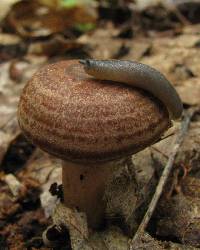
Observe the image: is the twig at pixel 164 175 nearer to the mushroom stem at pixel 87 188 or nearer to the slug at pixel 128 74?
the mushroom stem at pixel 87 188

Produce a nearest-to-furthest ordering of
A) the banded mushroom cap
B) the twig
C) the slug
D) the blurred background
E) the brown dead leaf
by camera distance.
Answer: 1. the banded mushroom cap
2. the slug
3. the twig
4. the blurred background
5. the brown dead leaf

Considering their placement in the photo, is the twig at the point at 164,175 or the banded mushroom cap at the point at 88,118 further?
the twig at the point at 164,175

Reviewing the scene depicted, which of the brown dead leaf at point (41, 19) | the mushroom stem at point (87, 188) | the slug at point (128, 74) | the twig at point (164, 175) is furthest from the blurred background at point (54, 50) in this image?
the slug at point (128, 74)

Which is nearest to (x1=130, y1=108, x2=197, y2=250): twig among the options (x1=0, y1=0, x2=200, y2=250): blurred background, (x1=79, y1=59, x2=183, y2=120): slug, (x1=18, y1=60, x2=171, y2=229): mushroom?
(x1=0, y1=0, x2=200, y2=250): blurred background

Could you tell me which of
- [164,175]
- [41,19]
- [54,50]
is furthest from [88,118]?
[41,19]

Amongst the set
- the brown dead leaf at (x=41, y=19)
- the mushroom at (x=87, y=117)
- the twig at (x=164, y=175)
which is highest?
the mushroom at (x=87, y=117)

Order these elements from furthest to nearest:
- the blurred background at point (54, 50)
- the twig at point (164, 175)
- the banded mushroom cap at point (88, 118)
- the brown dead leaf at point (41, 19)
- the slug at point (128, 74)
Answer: the brown dead leaf at point (41, 19), the blurred background at point (54, 50), the twig at point (164, 175), the slug at point (128, 74), the banded mushroom cap at point (88, 118)

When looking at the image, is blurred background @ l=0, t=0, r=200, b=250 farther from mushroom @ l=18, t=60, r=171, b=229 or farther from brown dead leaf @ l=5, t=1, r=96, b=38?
mushroom @ l=18, t=60, r=171, b=229
